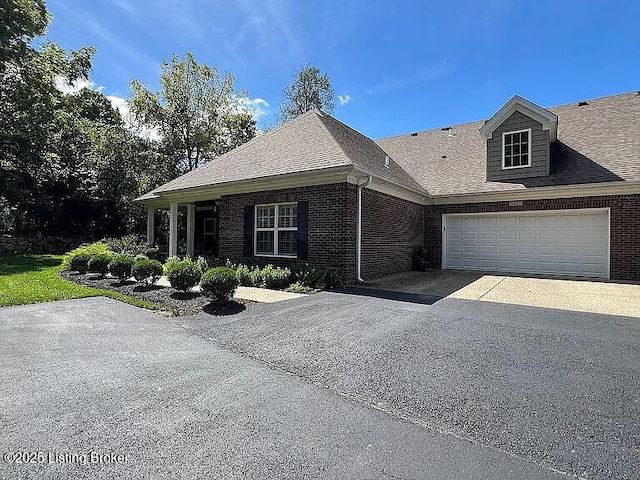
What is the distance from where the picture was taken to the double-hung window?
12.8m

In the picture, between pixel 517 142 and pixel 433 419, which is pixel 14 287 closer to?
pixel 433 419

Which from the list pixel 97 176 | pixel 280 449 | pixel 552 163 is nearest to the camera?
pixel 280 449

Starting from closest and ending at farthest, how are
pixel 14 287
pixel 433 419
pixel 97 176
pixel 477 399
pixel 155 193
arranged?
pixel 433 419
pixel 477 399
pixel 14 287
pixel 155 193
pixel 97 176

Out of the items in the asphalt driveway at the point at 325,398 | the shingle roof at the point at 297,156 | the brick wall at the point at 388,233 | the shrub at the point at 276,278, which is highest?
the shingle roof at the point at 297,156

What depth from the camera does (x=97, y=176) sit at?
22.5 m

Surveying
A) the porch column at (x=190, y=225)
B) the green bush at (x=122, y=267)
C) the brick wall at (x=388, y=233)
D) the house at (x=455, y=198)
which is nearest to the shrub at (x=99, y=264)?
the green bush at (x=122, y=267)

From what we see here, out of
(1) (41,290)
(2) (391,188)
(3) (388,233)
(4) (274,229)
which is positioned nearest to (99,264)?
(1) (41,290)

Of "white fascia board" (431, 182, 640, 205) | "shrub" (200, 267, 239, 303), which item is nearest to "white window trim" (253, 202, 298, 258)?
"shrub" (200, 267, 239, 303)

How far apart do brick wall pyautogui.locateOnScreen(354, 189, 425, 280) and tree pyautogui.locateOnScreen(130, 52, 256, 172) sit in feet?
62.5

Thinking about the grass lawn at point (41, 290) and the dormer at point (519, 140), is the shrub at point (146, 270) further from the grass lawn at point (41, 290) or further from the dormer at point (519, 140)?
the dormer at point (519, 140)

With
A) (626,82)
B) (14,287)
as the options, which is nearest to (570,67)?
(626,82)

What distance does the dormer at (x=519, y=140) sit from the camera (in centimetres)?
1234

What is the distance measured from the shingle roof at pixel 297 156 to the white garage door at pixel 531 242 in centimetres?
283

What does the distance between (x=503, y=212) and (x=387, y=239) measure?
448 centimetres
